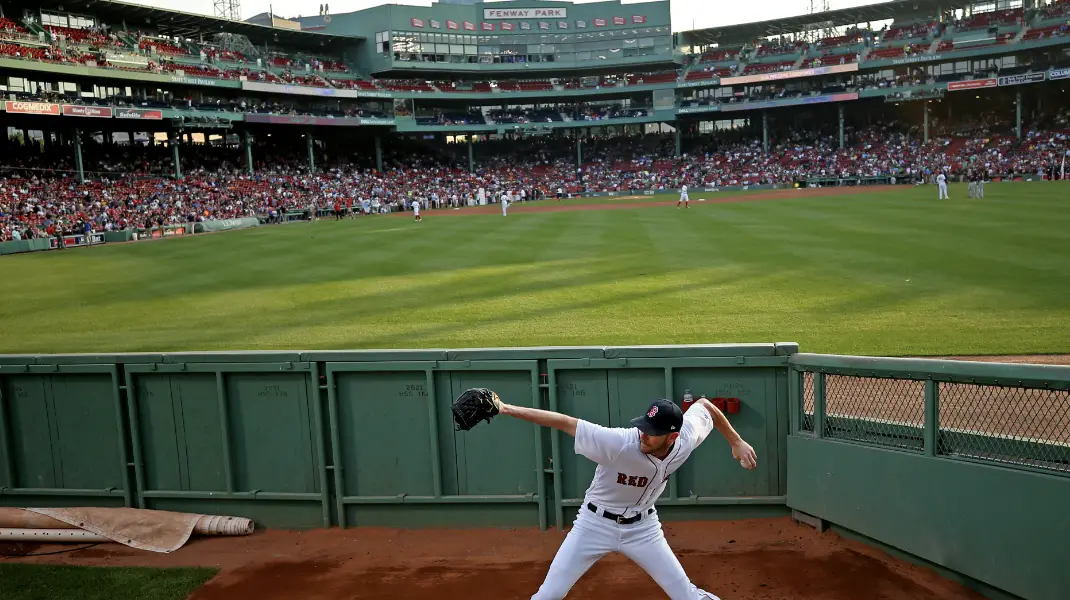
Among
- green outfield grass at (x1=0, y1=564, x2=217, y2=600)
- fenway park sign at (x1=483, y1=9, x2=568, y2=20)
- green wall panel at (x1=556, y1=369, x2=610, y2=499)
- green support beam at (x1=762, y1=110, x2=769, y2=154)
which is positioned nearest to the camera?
green outfield grass at (x1=0, y1=564, x2=217, y2=600)

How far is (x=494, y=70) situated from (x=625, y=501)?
7917cm

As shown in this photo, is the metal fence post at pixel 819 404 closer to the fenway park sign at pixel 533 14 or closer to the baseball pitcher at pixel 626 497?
the baseball pitcher at pixel 626 497

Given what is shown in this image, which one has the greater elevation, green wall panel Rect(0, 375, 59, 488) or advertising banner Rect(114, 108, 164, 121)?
advertising banner Rect(114, 108, 164, 121)

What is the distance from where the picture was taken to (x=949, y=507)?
20.2ft

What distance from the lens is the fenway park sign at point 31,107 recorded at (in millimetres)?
46031

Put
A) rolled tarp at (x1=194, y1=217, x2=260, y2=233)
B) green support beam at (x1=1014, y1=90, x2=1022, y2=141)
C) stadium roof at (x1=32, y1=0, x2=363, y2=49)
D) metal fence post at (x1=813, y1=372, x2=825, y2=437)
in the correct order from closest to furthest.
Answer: metal fence post at (x1=813, y1=372, x2=825, y2=437), rolled tarp at (x1=194, y1=217, x2=260, y2=233), stadium roof at (x1=32, y1=0, x2=363, y2=49), green support beam at (x1=1014, y1=90, x2=1022, y2=141)

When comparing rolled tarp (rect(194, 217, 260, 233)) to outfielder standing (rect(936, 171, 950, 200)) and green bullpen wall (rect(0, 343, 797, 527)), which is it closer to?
outfielder standing (rect(936, 171, 950, 200))

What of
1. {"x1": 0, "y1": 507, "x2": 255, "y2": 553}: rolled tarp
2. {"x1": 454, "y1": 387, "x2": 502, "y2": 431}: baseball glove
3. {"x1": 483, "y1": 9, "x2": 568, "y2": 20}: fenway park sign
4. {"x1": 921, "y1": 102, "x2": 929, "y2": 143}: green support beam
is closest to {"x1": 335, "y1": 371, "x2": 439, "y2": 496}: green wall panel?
{"x1": 0, "y1": 507, "x2": 255, "y2": 553}: rolled tarp

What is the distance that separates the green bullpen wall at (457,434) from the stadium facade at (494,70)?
46.6m

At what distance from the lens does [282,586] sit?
6.85 m

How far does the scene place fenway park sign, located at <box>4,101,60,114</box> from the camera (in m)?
46.0

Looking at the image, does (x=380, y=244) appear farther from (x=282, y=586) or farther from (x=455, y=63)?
(x=455, y=63)

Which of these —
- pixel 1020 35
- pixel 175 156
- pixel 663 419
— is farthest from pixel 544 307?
pixel 1020 35

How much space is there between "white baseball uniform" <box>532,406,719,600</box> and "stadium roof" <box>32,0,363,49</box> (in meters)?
61.3
